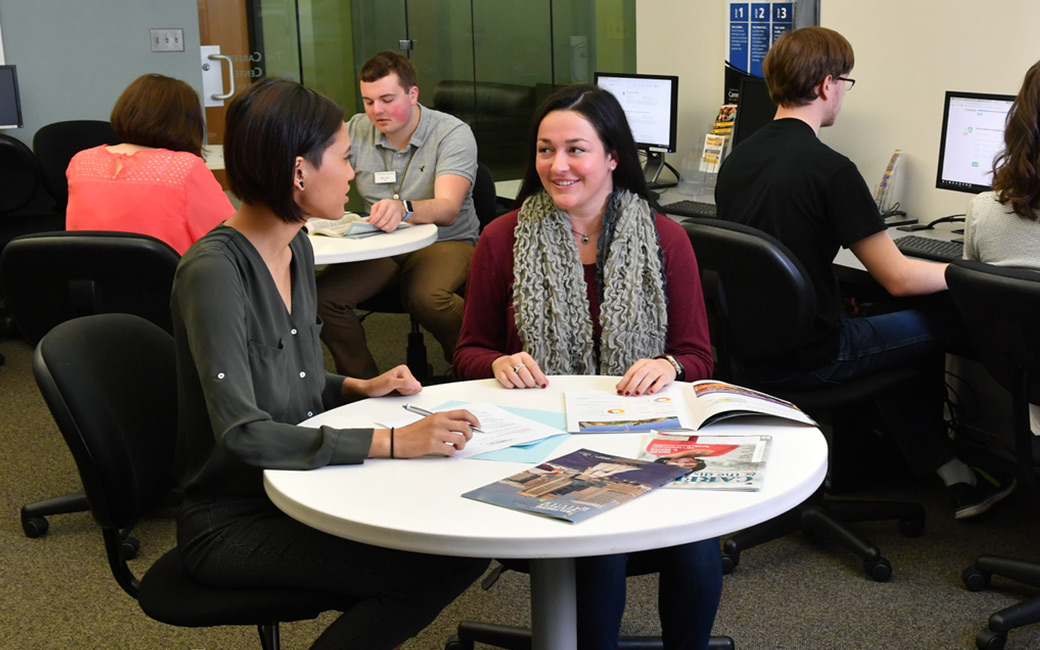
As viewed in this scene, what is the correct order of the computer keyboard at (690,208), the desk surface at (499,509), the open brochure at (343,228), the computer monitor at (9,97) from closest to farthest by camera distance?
the desk surface at (499,509)
the open brochure at (343,228)
the computer keyboard at (690,208)
the computer monitor at (9,97)

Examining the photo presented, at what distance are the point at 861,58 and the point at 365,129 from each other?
183 centimetres

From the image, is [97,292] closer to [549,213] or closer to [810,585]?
[549,213]

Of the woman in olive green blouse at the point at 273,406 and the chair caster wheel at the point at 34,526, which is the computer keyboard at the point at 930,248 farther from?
the chair caster wheel at the point at 34,526

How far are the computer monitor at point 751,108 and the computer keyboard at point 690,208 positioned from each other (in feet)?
1.00

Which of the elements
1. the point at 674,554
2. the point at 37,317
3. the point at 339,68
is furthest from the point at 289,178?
the point at 339,68

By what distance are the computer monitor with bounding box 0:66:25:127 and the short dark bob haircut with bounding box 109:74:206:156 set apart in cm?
274

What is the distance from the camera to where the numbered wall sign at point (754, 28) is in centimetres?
405

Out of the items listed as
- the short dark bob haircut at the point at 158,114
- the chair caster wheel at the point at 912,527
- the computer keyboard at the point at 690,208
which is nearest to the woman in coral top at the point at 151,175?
the short dark bob haircut at the point at 158,114

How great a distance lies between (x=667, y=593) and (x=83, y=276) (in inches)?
68.3

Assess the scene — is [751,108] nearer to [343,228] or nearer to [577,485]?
[343,228]

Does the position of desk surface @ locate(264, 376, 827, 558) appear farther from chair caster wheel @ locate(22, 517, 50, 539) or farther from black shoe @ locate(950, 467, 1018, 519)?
chair caster wheel @ locate(22, 517, 50, 539)

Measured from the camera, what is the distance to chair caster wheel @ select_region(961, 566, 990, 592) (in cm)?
248

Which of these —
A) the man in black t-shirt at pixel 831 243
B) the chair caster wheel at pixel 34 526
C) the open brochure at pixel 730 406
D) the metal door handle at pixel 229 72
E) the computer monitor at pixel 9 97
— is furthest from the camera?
the metal door handle at pixel 229 72

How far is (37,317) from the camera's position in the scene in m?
2.77
